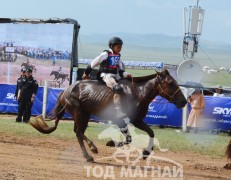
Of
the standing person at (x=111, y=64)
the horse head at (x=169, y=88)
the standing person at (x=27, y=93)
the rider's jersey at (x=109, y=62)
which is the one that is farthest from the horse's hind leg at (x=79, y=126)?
the standing person at (x=27, y=93)

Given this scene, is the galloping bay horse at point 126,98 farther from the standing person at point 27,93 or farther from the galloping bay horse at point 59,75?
the galloping bay horse at point 59,75

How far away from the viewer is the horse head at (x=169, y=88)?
1327cm

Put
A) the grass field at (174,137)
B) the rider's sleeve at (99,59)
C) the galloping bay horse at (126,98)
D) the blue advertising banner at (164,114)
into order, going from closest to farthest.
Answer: the galloping bay horse at (126,98), the rider's sleeve at (99,59), the grass field at (174,137), the blue advertising banner at (164,114)

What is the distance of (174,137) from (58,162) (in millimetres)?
7642

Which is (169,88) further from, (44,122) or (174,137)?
(174,137)

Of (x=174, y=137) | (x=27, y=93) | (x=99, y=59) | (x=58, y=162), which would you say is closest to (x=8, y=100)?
(x=27, y=93)

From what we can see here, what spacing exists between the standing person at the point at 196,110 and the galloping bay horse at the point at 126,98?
8.09 m

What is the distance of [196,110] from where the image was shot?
21344mm

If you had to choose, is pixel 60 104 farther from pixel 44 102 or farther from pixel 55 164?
pixel 44 102

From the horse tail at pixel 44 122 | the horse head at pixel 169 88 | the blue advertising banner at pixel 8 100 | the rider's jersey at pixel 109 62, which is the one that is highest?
the rider's jersey at pixel 109 62

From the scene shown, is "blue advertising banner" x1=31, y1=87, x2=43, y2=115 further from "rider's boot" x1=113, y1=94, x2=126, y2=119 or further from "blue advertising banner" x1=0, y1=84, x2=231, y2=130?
"rider's boot" x1=113, y1=94, x2=126, y2=119

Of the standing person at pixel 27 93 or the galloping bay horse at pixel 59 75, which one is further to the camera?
the galloping bay horse at pixel 59 75

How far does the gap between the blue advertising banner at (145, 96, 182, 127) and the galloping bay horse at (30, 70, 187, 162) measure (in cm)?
941

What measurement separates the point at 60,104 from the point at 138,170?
9.95 feet
